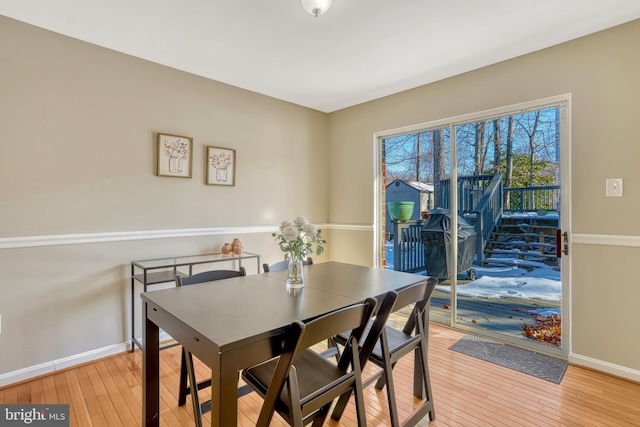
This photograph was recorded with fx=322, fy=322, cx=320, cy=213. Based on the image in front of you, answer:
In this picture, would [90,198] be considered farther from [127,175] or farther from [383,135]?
[383,135]

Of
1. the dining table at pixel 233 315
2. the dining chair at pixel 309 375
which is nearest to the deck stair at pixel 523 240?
the dining table at pixel 233 315

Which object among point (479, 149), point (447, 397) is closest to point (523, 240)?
point (479, 149)

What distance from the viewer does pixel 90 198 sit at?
98.9 inches

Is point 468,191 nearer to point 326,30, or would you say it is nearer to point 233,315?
point 326,30

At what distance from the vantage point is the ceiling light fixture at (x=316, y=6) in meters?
1.93

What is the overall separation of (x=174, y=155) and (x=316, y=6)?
70.3 inches

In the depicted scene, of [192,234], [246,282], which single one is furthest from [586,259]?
[192,234]

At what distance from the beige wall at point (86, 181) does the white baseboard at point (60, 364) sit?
1.2 inches

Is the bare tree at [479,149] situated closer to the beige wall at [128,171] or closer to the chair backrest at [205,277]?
the beige wall at [128,171]

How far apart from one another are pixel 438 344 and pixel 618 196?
176 cm

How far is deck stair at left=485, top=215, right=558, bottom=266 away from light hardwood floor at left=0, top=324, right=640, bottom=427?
0.88 m

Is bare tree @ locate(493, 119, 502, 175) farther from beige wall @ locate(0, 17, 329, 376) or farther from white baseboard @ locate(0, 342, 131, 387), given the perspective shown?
white baseboard @ locate(0, 342, 131, 387)

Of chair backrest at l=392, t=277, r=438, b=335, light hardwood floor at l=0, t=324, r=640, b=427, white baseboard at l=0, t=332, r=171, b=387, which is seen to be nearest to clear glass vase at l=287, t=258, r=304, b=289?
chair backrest at l=392, t=277, r=438, b=335

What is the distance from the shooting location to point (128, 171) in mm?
2691
